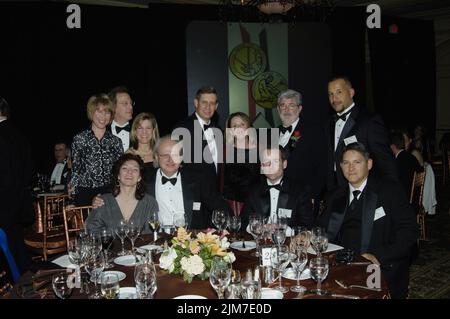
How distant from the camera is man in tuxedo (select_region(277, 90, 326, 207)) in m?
4.10

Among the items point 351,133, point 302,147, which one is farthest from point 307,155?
point 351,133

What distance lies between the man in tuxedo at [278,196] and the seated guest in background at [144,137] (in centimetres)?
109

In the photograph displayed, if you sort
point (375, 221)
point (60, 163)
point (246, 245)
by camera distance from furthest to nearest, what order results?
point (60, 163) < point (375, 221) < point (246, 245)

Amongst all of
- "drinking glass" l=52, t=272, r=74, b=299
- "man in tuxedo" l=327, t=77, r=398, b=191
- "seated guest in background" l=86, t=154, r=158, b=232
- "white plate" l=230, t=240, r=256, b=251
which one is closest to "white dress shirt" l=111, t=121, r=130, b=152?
"seated guest in background" l=86, t=154, r=158, b=232

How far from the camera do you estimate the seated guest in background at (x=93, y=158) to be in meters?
3.90

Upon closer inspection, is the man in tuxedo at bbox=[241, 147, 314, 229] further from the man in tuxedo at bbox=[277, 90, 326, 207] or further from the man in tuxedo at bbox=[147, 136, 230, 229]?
the man in tuxedo at bbox=[277, 90, 326, 207]

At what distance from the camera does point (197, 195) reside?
3605 millimetres

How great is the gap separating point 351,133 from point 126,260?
90.0 inches

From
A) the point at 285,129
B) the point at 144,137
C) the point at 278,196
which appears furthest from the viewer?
the point at 285,129

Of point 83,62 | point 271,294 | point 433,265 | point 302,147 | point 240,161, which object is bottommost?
point 433,265

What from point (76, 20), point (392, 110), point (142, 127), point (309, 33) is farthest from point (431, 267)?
point (76, 20)

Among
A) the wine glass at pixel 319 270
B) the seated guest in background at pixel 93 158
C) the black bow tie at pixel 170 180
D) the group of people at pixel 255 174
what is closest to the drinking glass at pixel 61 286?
the group of people at pixel 255 174

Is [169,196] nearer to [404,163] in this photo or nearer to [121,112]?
[121,112]

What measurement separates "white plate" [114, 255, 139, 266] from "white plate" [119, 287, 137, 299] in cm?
38
